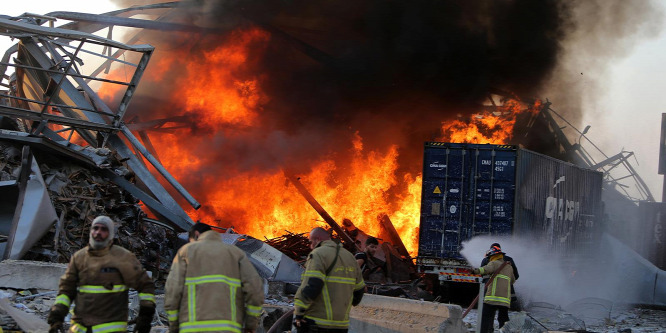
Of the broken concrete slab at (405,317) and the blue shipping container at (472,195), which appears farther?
the blue shipping container at (472,195)

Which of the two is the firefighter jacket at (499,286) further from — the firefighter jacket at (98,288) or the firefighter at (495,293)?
the firefighter jacket at (98,288)

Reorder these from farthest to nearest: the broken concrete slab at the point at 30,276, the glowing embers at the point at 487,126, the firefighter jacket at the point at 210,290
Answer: the glowing embers at the point at 487,126, the broken concrete slab at the point at 30,276, the firefighter jacket at the point at 210,290

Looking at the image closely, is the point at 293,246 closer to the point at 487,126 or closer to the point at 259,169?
the point at 259,169

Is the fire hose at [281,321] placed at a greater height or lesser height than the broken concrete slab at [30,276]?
lesser

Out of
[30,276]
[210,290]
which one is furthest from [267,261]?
[210,290]

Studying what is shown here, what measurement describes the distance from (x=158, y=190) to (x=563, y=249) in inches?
354

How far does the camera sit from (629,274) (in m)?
17.6

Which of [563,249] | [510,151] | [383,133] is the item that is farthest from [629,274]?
[383,133]

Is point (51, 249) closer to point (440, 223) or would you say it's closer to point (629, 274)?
point (440, 223)

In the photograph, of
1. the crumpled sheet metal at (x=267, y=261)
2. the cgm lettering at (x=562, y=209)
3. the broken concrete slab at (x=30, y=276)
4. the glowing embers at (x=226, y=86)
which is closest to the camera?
the broken concrete slab at (x=30, y=276)

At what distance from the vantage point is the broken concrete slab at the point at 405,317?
27.8ft

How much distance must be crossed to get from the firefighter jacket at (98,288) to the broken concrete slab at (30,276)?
14.6ft

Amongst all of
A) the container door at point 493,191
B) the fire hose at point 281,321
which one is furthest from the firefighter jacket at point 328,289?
the container door at point 493,191

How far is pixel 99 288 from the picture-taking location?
16.9 feet
